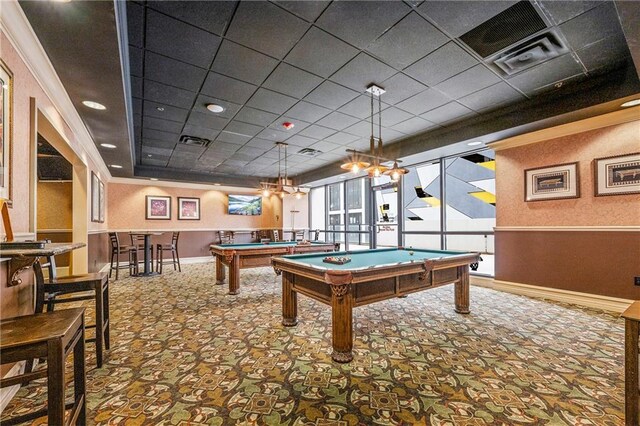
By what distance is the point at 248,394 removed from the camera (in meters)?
1.97

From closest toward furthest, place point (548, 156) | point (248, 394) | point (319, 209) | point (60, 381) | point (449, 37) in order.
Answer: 1. point (60, 381)
2. point (248, 394)
3. point (449, 37)
4. point (548, 156)
5. point (319, 209)

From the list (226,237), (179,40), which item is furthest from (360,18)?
(226,237)

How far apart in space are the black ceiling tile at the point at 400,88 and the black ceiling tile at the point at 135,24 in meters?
2.61

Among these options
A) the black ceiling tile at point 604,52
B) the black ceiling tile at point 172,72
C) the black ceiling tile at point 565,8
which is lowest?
the black ceiling tile at point 172,72

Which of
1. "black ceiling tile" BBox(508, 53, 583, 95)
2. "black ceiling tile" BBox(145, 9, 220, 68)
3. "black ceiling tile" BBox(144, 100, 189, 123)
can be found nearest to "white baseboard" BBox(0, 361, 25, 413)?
"black ceiling tile" BBox(145, 9, 220, 68)

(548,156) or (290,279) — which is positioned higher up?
(548,156)

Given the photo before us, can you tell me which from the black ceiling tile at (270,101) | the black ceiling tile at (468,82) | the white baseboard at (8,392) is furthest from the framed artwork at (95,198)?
the black ceiling tile at (468,82)

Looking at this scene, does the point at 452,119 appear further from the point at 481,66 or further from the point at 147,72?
the point at 147,72

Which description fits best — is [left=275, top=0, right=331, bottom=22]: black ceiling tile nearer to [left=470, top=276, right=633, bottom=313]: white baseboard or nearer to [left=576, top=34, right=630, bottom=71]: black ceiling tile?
[left=576, top=34, right=630, bottom=71]: black ceiling tile

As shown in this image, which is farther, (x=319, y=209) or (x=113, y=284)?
(x=319, y=209)

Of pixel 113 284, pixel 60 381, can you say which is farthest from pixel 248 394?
pixel 113 284

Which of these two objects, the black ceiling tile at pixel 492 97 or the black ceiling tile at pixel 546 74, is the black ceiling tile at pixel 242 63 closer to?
the black ceiling tile at pixel 492 97

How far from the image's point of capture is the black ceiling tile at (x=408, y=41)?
8.17 ft

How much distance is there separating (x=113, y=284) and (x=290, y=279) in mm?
4561
